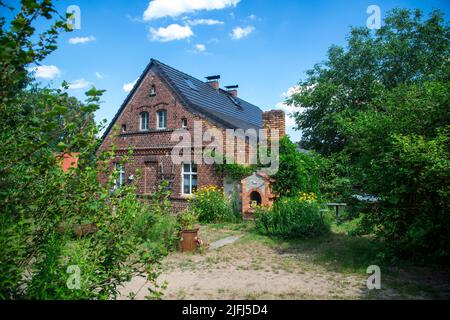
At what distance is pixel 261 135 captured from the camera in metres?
14.0

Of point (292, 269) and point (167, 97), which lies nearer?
point (292, 269)

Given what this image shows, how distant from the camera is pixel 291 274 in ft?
19.1

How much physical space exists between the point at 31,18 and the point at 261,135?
12.4m

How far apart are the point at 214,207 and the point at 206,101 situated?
8.27 m

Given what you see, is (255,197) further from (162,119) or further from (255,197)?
(162,119)

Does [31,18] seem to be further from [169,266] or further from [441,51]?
[441,51]

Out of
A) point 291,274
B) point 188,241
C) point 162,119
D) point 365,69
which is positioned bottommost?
point 291,274

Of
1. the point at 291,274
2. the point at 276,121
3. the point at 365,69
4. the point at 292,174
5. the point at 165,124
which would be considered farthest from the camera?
the point at 365,69

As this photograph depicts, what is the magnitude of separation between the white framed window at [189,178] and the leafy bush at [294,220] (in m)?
5.58

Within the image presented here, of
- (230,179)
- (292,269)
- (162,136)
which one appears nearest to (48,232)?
(292,269)

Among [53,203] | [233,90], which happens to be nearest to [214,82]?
[233,90]

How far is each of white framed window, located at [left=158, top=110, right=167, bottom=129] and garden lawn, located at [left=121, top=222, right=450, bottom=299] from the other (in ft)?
Answer: 31.0
